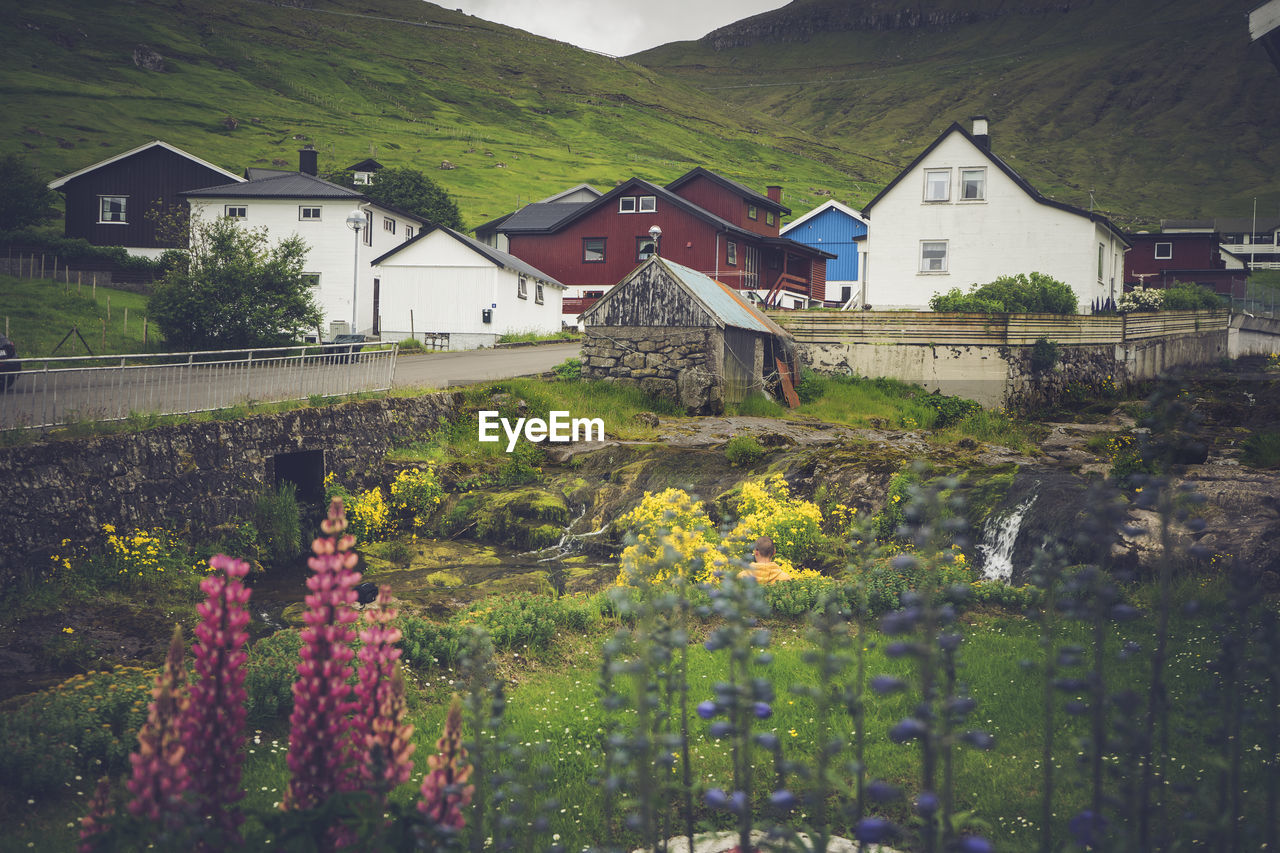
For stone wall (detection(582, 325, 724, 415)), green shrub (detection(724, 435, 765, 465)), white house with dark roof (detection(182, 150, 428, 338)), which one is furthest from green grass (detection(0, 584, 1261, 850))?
white house with dark roof (detection(182, 150, 428, 338))

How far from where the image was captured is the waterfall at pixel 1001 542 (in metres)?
15.5

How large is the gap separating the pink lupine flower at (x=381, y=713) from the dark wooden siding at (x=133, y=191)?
58188 mm

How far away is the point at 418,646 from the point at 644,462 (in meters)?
11.0

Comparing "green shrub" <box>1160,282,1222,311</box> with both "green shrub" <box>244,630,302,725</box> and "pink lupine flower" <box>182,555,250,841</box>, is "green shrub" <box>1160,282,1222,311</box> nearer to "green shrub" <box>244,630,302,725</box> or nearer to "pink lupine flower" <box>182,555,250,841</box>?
"green shrub" <box>244,630,302,725</box>

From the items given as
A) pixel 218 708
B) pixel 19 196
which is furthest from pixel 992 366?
pixel 19 196

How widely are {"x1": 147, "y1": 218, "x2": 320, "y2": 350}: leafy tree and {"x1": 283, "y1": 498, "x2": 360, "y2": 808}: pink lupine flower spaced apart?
2783cm

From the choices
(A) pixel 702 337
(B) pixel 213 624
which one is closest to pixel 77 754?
(B) pixel 213 624

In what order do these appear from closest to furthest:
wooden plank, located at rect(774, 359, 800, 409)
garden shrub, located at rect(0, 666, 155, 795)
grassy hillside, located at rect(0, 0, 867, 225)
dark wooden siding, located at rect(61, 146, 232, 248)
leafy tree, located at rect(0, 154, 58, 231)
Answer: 1. garden shrub, located at rect(0, 666, 155, 795)
2. wooden plank, located at rect(774, 359, 800, 409)
3. leafy tree, located at rect(0, 154, 58, 231)
4. dark wooden siding, located at rect(61, 146, 232, 248)
5. grassy hillside, located at rect(0, 0, 867, 225)

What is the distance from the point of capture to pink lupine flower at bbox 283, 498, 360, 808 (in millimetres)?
3523

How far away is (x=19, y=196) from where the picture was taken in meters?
52.1

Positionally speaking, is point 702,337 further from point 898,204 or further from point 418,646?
point 898,204

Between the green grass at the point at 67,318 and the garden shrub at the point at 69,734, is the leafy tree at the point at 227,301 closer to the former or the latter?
the green grass at the point at 67,318

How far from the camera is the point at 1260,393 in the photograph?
2864 cm

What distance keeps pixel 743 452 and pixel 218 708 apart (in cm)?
1730
